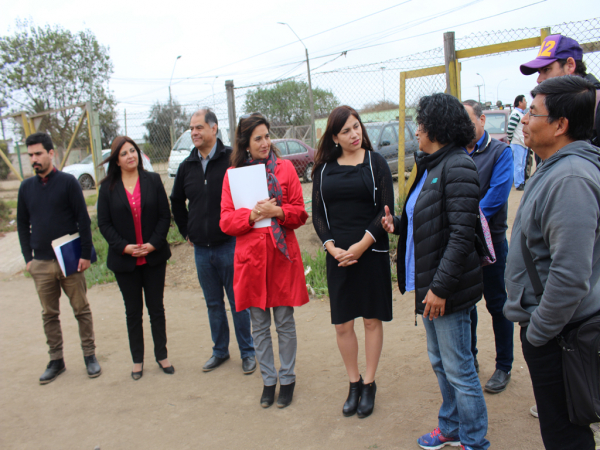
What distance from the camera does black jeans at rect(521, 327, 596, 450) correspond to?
185 centimetres

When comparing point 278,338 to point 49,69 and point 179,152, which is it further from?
point 49,69

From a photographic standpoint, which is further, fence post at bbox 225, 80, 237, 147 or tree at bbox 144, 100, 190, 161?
tree at bbox 144, 100, 190, 161

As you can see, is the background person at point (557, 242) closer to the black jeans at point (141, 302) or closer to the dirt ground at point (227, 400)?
the dirt ground at point (227, 400)

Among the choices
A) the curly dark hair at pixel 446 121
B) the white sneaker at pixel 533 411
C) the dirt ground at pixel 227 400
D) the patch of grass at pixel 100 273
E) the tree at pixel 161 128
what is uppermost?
the tree at pixel 161 128

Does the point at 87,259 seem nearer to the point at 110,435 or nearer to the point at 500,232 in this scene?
the point at 110,435

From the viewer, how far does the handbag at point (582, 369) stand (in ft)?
5.66

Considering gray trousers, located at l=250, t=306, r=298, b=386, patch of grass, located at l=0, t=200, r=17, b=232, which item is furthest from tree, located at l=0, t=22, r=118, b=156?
gray trousers, located at l=250, t=306, r=298, b=386

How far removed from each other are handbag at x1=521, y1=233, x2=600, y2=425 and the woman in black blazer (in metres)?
3.24

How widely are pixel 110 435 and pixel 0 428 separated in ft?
3.09

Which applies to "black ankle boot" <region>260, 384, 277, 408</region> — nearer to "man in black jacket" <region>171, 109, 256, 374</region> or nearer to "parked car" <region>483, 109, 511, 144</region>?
"man in black jacket" <region>171, 109, 256, 374</region>

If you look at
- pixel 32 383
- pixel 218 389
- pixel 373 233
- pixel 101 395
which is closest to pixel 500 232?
pixel 373 233

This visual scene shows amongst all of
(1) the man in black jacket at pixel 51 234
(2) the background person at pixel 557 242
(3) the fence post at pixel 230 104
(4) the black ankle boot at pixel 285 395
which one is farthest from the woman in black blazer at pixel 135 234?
(2) the background person at pixel 557 242

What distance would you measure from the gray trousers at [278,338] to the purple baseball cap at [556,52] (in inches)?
90.5

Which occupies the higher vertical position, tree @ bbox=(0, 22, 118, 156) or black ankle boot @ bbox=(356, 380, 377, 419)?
tree @ bbox=(0, 22, 118, 156)
